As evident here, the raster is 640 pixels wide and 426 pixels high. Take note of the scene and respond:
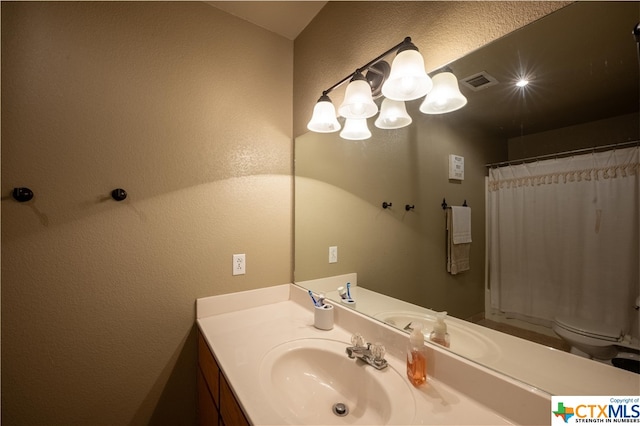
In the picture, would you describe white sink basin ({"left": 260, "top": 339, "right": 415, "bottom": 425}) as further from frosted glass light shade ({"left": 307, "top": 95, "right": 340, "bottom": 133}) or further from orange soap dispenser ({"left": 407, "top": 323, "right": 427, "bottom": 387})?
frosted glass light shade ({"left": 307, "top": 95, "right": 340, "bottom": 133})

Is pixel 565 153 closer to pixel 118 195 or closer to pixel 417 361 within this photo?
pixel 417 361

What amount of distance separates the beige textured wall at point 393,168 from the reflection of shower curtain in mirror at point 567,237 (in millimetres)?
63

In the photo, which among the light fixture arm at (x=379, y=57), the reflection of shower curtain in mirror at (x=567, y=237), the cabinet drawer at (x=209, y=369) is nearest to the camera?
the reflection of shower curtain in mirror at (x=567, y=237)

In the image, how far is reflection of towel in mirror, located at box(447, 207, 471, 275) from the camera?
0.80m

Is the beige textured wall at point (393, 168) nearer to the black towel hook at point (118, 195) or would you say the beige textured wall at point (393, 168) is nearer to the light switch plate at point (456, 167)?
the light switch plate at point (456, 167)

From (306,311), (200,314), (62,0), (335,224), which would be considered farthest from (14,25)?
(306,311)

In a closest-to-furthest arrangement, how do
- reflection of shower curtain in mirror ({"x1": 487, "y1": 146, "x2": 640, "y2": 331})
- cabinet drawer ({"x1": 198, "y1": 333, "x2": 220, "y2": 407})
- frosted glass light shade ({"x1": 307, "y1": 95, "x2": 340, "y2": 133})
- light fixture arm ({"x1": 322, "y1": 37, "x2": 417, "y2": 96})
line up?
reflection of shower curtain in mirror ({"x1": 487, "y1": 146, "x2": 640, "y2": 331}) → light fixture arm ({"x1": 322, "y1": 37, "x2": 417, "y2": 96}) → cabinet drawer ({"x1": 198, "y1": 333, "x2": 220, "y2": 407}) → frosted glass light shade ({"x1": 307, "y1": 95, "x2": 340, "y2": 133})

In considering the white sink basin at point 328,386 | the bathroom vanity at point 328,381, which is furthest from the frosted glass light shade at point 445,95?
the white sink basin at point 328,386

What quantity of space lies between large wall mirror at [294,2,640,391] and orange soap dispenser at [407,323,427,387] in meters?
0.15

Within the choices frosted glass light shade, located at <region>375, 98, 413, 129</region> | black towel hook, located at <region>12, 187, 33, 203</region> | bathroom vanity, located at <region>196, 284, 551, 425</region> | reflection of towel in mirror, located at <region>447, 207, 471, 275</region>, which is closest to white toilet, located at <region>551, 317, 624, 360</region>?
bathroom vanity, located at <region>196, 284, 551, 425</region>

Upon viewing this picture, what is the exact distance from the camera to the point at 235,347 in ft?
3.06

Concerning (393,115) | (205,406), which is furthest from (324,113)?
(205,406)

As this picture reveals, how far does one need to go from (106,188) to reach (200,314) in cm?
69

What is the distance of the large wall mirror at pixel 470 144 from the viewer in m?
0.55
